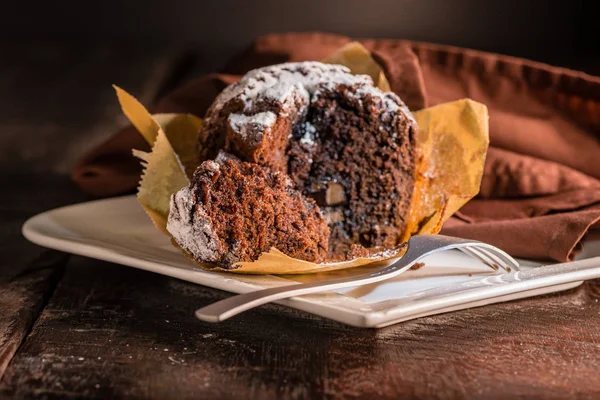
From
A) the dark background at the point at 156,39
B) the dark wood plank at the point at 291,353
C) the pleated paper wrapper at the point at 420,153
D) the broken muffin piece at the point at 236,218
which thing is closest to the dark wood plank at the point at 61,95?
the dark background at the point at 156,39

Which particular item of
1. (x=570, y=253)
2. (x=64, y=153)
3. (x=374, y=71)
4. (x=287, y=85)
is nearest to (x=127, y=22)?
(x=64, y=153)

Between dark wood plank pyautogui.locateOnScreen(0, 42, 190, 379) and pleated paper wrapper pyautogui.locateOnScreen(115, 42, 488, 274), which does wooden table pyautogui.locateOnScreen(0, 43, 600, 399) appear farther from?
dark wood plank pyautogui.locateOnScreen(0, 42, 190, 379)

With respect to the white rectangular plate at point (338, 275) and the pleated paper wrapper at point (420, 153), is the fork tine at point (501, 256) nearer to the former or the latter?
the white rectangular plate at point (338, 275)

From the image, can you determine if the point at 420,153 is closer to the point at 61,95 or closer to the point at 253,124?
the point at 253,124

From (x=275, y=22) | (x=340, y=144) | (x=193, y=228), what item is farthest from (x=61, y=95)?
(x=193, y=228)

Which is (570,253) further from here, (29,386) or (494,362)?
(29,386)

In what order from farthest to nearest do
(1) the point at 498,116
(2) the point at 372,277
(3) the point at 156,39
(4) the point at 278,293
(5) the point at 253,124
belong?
(3) the point at 156,39 < (1) the point at 498,116 < (5) the point at 253,124 < (2) the point at 372,277 < (4) the point at 278,293
